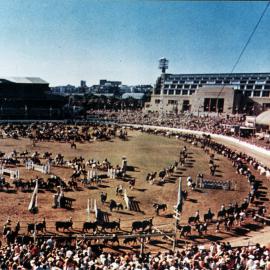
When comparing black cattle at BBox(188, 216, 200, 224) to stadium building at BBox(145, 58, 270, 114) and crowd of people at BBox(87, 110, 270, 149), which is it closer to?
crowd of people at BBox(87, 110, 270, 149)

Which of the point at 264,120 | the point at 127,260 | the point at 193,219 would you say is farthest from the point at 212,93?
the point at 127,260

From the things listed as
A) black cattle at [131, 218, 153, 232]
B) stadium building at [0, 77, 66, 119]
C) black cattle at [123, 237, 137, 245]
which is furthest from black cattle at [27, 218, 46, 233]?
stadium building at [0, 77, 66, 119]

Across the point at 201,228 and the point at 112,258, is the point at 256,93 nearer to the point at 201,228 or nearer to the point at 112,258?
the point at 201,228

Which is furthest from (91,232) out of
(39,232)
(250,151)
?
(250,151)

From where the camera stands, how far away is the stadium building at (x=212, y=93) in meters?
113

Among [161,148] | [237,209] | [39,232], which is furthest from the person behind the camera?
[161,148]

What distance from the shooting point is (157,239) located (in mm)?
24500

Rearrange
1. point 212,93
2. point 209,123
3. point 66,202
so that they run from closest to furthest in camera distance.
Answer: point 66,202 → point 209,123 → point 212,93

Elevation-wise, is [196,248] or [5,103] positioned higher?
[5,103]

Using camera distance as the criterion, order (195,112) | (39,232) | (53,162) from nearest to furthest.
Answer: (39,232) → (53,162) → (195,112)

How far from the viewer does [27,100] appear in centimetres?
10556

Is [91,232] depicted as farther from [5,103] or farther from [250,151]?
[5,103]

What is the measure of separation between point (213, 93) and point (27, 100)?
53387 millimetres

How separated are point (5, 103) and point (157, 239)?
86725 millimetres
